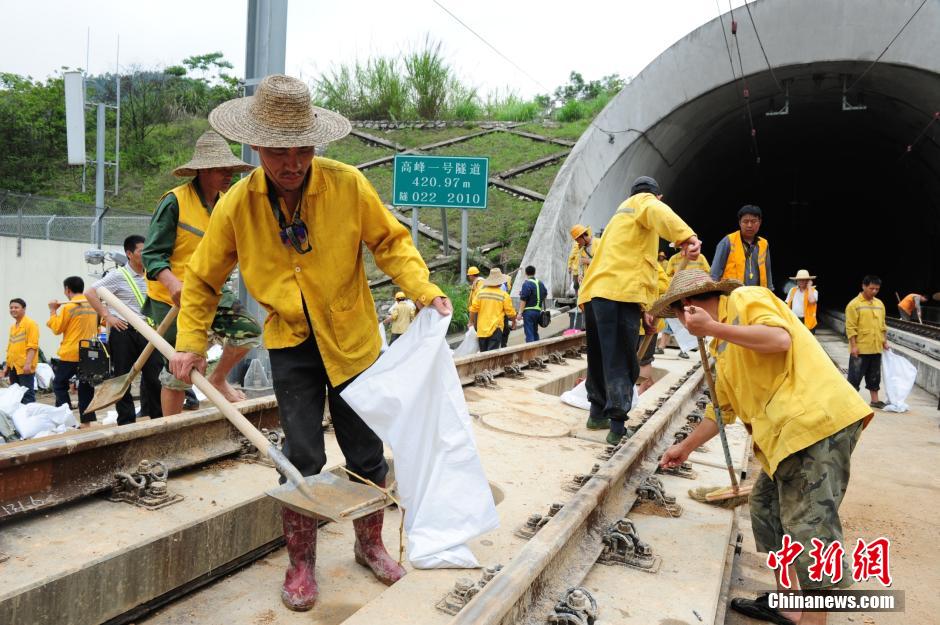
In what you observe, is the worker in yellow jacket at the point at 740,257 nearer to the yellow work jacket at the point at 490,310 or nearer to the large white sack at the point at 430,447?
the yellow work jacket at the point at 490,310

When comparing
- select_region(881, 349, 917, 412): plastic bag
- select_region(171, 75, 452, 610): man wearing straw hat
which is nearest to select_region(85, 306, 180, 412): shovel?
select_region(171, 75, 452, 610): man wearing straw hat

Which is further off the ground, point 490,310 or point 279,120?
point 279,120

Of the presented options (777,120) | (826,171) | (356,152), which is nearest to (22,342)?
(777,120)

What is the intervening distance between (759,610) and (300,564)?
1985mm

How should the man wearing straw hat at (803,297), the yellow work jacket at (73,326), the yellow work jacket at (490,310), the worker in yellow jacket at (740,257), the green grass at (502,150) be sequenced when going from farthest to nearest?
the green grass at (502,150) → the yellow work jacket at (490,310) → the man wearing straw hat at (803,297) → the yellow work jacket at (73,326) → the worker in yellow jacket at (740,257)

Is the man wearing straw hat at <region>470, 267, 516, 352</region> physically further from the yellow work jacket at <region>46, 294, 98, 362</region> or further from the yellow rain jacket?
the yellow work jacket at <region>46, 294, 98, 362</region>

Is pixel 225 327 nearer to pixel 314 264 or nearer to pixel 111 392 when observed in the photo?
pixel 111 392

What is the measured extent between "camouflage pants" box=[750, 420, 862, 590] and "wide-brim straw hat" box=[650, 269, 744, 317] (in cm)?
73

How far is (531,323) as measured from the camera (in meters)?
12.1

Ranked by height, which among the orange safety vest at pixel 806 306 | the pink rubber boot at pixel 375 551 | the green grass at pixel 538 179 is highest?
the green grass at pixel 538 179

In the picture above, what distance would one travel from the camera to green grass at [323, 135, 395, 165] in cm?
2647

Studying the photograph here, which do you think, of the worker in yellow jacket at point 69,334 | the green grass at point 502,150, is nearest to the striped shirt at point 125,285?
the worker in yellow jacket at point 69,334

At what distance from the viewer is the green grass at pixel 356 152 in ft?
86.8

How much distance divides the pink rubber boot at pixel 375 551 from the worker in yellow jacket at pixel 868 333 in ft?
27.2
